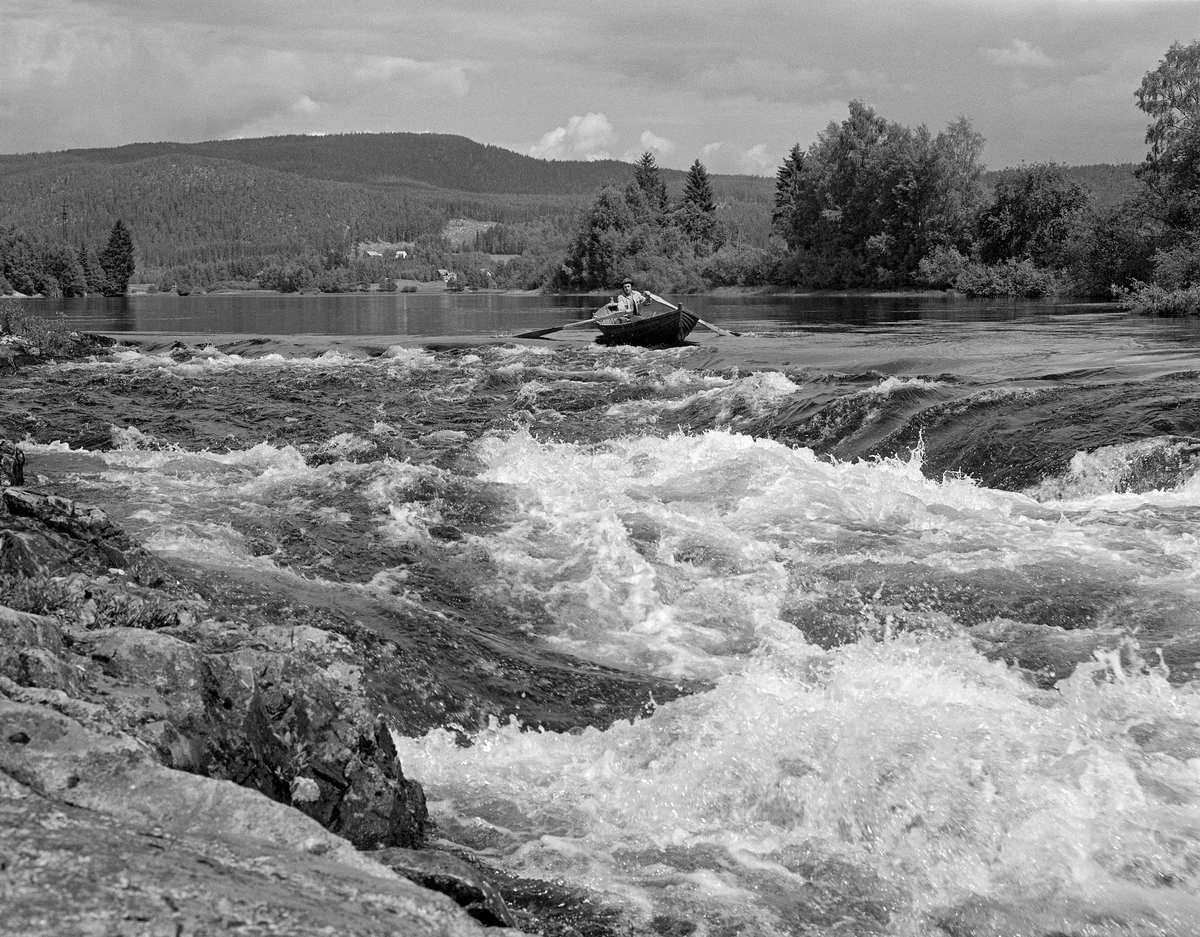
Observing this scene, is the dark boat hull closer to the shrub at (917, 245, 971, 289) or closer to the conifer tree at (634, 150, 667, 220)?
the shrub at (917, 245, 971, 289)

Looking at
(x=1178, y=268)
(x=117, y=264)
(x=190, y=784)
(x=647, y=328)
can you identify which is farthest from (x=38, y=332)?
(x=117, y=264)

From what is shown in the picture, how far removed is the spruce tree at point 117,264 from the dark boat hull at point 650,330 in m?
125

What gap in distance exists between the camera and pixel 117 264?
142 m

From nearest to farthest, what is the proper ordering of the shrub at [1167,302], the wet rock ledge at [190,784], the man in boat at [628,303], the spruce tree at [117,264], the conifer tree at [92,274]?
the wet rock ledge at [190,784], the man in boat at [628,303], the shrub at [1167,302], the conifer tree at [92,274], the spruce tree at [117,264]

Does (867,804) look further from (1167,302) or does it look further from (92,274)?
(92,274)

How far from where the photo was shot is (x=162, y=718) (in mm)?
3609

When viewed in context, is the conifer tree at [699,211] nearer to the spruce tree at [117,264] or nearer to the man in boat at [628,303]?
the spruce tree at [117,264]

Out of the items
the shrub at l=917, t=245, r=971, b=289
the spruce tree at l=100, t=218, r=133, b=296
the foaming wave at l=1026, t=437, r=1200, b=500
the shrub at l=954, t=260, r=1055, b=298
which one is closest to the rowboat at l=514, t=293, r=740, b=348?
the foaming wave at l=1026, t=437, r=1200, b=500

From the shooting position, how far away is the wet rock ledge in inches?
90.6

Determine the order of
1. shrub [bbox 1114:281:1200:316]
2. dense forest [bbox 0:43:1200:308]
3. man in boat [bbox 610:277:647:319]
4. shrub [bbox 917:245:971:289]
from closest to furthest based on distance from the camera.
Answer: man in boat [bbox 610:277:647:319], shrub [bbox 1114:281:1200:316], dense forest [bbox 0:43:1200:308], shrub [bbox 917:245:971:289]

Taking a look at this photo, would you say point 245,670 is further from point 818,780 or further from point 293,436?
point 293,436

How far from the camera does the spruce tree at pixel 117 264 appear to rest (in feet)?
458

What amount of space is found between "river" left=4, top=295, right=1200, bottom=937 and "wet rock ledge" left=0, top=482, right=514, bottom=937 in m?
0.82

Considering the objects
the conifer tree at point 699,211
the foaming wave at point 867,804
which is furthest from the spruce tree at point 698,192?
the foaming wave at point 867,804
